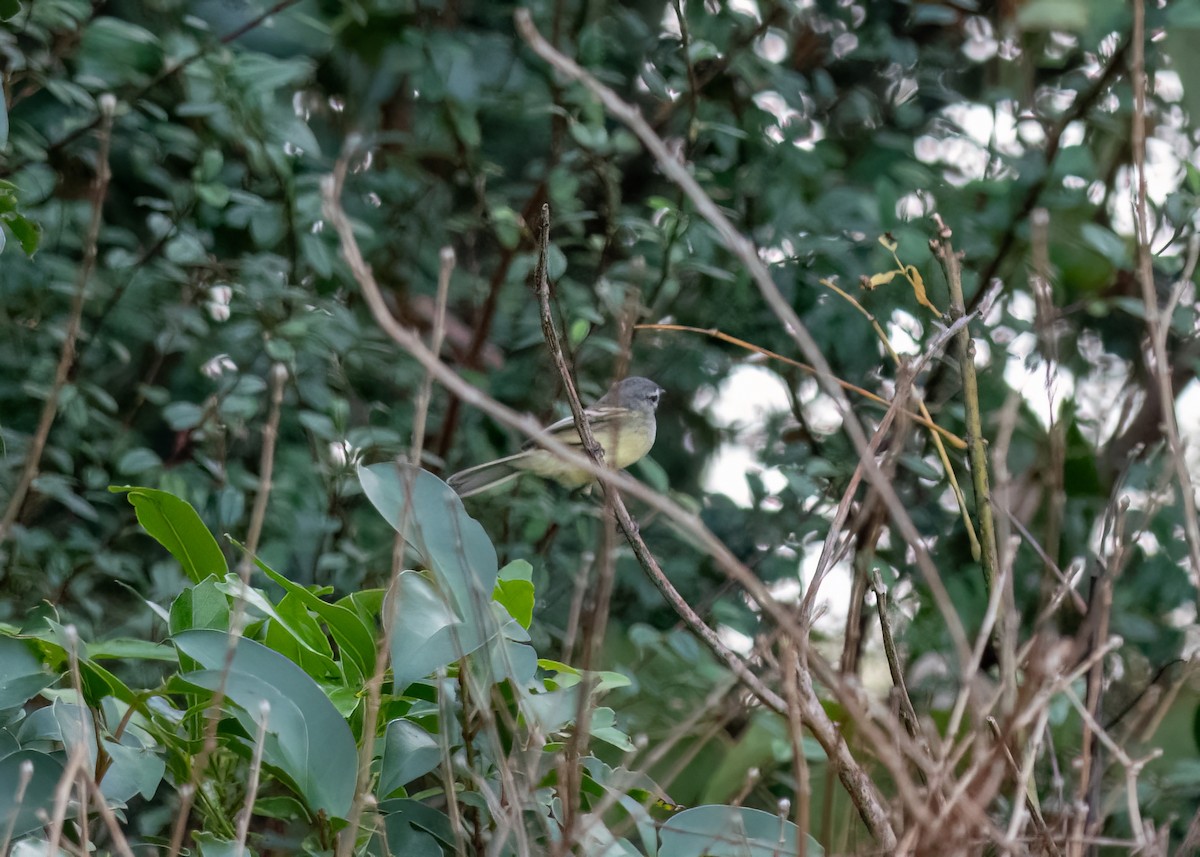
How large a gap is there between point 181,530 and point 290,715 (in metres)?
0.40

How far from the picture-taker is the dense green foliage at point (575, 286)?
3.33 metres

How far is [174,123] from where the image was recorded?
3.89 m

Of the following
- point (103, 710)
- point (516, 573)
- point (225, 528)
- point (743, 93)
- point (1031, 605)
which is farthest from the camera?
point (743, 93)

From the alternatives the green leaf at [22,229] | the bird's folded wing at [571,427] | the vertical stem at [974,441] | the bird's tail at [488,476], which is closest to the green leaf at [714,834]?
the vertical stem at [974,441]

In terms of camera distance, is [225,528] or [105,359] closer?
[225,528]

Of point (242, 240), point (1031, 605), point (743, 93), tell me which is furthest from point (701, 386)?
point (242, 240)

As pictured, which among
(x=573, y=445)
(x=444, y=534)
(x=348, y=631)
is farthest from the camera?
(x=573, y=445)

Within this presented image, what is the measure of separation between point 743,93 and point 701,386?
943 mm

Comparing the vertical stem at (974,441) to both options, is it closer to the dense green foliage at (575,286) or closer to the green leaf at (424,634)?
the green leaf at (424,634)

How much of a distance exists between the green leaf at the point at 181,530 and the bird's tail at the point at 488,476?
200 cm

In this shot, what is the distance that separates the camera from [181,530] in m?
1.58

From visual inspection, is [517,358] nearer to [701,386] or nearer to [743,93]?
[701,386]

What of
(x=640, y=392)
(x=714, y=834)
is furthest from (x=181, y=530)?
(x=640, y=392)

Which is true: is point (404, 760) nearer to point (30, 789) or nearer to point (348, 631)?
point (348, 631)
